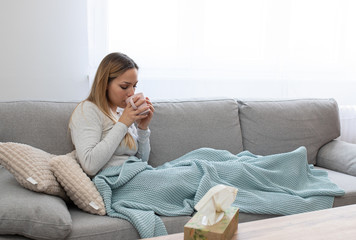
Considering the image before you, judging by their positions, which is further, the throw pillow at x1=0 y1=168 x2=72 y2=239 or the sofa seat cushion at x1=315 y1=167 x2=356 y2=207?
the sofa seat cushion at x1=315 y1=167 x2=356 y2=207

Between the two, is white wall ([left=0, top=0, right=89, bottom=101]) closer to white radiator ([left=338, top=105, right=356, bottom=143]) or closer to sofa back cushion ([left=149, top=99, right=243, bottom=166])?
sofa back cushion ([left=149, top=99, right=243, bottom=166])

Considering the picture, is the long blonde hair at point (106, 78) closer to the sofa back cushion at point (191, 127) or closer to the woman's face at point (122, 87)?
the woman's face at point (122, 87)

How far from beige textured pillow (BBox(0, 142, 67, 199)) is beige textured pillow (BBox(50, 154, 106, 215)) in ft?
0.11

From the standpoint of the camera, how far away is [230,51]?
111 inches

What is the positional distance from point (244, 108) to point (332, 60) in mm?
1238

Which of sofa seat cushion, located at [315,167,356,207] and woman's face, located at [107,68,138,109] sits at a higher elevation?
woman's face, located at [107,68,138,109]

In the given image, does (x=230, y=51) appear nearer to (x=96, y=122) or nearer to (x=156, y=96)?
(x=156, y=96)

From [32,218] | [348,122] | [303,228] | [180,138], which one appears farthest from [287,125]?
[32,218]

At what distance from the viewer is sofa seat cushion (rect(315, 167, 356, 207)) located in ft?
6.06

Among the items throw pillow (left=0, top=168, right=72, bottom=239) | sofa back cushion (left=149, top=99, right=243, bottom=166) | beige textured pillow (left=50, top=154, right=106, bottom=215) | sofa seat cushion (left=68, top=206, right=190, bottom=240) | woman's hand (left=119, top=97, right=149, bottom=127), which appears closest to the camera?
throw pillow (left=0, top=168, right=72, bottom=239)

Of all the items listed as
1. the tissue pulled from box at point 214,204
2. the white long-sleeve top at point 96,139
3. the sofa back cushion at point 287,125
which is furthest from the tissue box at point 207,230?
the sofa back cushion at point 287,125

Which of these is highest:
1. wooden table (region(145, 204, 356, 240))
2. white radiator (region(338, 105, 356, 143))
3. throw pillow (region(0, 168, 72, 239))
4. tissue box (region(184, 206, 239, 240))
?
tissue box (region(184, 206, 239, 240))

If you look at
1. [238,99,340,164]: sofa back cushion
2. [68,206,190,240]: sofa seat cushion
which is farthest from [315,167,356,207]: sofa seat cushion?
[68,206,190,240]: sofa seat cushion

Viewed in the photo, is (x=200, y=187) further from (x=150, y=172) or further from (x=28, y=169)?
(x=28, y=169)
